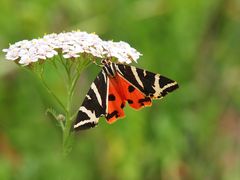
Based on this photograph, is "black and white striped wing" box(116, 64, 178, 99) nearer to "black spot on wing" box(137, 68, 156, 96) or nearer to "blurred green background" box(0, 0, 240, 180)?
"black spot on wing" box(137, 68, 156, 96)

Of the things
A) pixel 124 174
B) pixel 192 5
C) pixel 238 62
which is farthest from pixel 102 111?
pixel 238 62

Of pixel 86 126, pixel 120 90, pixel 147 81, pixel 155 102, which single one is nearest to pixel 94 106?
pixel 86 126

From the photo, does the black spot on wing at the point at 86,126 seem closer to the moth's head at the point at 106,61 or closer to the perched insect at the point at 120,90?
the perched insect at the point at 120,90

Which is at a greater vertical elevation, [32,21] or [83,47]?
[32,21]

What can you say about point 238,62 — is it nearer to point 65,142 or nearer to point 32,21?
point 32,21

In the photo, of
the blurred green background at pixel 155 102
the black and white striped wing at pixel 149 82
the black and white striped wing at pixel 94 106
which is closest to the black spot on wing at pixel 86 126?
the black and white striped wing at pixel 94 106
